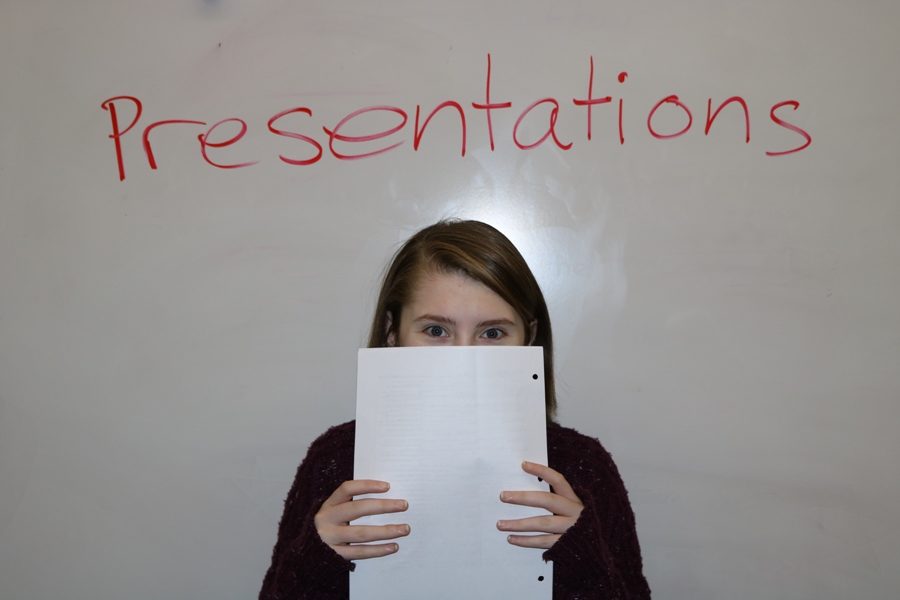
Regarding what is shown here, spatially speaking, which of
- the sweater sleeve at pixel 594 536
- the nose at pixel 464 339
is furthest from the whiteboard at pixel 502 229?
the nose at pixel 464 339

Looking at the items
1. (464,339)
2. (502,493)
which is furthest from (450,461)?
(464,339)

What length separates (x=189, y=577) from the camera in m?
0.96

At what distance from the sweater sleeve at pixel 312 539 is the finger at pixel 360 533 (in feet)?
0.04

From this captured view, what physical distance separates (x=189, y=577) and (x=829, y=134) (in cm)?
123

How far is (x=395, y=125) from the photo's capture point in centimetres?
98

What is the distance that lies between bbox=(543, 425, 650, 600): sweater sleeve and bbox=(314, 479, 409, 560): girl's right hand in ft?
0.58

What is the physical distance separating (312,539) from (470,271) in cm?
38

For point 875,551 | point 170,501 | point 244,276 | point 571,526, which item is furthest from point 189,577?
point 875,551

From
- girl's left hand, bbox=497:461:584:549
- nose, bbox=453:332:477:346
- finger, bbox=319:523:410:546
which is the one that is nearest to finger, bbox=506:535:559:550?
girl's left hand, bbox=497:461:584:549

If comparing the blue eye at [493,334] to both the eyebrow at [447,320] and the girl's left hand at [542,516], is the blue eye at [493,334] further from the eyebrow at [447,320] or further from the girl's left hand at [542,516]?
the girl's left hand at [542,516]

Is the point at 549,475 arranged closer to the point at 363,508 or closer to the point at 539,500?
the point at 539,500

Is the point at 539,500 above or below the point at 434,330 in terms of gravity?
below

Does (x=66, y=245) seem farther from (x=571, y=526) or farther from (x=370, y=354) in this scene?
(x=571, y=526)

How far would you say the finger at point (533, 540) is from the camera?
0.67 meters
